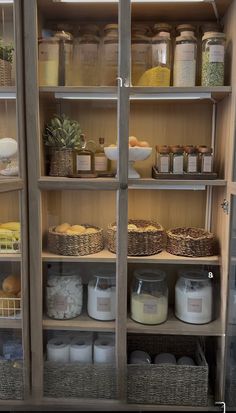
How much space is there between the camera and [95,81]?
5.26ft

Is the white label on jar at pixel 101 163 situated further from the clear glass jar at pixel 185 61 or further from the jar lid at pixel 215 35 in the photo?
the jar lid at pixel 215 35

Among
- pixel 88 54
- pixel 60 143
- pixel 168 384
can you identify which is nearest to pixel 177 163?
pixel 60 143

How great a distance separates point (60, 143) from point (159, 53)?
0.59m

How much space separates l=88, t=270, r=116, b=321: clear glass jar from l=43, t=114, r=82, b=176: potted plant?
499mm

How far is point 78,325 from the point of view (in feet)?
5.47

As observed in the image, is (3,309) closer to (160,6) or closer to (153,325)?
(153,325)

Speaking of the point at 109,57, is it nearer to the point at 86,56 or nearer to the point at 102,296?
the point at 86,56

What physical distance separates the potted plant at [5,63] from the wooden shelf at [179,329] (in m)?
1.17

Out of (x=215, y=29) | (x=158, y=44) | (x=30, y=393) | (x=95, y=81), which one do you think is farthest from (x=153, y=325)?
(x=215, y=29)

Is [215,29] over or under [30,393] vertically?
over

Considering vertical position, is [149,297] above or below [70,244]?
below

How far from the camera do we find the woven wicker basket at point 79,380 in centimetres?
165

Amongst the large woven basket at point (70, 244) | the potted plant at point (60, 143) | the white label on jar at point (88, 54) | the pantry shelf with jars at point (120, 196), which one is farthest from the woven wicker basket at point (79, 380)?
the white label on jar at point (88, 54)

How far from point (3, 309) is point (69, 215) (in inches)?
20.4
